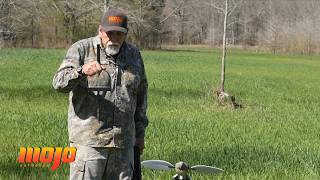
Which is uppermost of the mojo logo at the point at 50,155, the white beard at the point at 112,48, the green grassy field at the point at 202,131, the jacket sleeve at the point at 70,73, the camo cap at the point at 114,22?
the camo cap at the point at 114,22

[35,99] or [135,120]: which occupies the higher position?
[135,120]

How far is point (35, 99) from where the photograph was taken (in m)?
15.2

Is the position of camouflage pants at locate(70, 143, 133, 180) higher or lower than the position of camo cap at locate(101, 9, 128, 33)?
lower

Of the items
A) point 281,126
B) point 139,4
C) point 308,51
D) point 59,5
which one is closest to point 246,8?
point 308,51

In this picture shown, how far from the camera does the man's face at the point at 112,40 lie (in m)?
3.86

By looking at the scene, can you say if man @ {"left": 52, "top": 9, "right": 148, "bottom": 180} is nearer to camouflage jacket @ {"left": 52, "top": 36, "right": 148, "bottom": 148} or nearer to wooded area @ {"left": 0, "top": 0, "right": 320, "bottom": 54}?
camouflage jacket @ {"left": 52, "top": 36, "right": 148, "bottom": 148}

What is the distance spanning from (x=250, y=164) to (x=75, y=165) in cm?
414

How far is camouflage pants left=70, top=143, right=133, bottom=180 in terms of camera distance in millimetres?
3967

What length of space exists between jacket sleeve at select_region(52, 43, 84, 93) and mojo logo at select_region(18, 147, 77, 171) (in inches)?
22.0

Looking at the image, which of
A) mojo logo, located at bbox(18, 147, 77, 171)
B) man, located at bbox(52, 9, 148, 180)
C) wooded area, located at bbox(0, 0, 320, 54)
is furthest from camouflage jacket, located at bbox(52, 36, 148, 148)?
wooded area, located at bbox(0, 0, 320, 54)

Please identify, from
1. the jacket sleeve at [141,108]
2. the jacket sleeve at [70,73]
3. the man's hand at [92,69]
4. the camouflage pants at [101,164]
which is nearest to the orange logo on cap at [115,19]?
the jacket sleeve at [70,73]

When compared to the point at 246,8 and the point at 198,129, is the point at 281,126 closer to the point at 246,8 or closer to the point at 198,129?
the point at 198,129

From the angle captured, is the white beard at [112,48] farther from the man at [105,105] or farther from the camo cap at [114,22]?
the camo cap at [114,22]

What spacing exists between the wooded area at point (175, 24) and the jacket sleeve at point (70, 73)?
4781 centimetres
